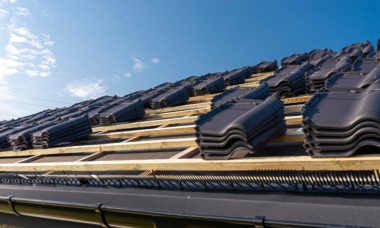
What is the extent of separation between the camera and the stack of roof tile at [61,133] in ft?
30.5

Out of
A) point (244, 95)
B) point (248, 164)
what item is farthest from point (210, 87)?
point (248, 164)

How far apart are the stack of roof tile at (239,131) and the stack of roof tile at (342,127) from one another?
694mm

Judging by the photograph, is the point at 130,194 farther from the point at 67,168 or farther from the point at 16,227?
the point at 16,227

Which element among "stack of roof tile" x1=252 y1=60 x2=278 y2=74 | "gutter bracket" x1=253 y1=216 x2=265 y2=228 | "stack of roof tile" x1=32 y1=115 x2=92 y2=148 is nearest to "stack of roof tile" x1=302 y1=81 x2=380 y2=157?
"gutter bracket" x1=253 y1=216 x2=265 y2=228

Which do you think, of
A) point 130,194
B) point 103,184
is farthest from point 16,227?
point 130,194

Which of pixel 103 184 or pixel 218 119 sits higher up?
pixel 218 119

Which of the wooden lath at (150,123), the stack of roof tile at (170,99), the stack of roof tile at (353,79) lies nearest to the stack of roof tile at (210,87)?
the stack of roof tile at (170,99)

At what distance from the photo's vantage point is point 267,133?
17.3 ft

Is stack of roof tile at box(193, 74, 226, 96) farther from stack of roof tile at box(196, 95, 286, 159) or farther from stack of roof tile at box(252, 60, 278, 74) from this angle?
stack of roof tile at box(196, 95, 286, 159)

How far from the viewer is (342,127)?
414cm

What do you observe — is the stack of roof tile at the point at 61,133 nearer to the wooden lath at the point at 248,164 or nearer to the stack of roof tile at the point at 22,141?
the stack of roof tile at the point at 22,141

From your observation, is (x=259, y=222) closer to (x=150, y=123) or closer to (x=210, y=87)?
(x=150, y=123)

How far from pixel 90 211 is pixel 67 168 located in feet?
6.42

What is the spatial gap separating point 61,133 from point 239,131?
6.08m
